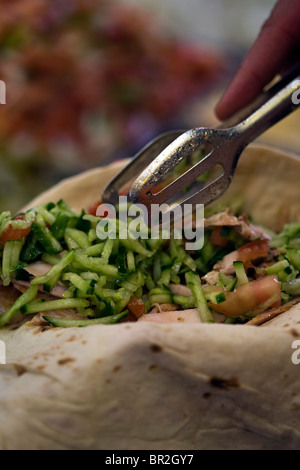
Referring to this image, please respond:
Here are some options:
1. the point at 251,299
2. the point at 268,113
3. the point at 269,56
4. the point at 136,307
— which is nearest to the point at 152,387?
the point at 136,307

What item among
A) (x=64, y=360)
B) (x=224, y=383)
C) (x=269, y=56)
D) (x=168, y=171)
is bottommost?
(x=224, y=383)

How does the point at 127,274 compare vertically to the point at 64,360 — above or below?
above

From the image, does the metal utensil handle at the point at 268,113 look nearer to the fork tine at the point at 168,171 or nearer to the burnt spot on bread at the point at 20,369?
the fork tine at the point at 168,171

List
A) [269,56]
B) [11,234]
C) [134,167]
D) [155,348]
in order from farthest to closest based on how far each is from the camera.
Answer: [269,56], [134,167], [11,234], [155,348]

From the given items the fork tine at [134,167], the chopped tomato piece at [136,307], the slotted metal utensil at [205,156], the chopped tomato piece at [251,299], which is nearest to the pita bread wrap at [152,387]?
the chopped tomato piece at [251,299]

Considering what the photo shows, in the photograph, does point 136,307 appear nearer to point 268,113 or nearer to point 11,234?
point 11,234

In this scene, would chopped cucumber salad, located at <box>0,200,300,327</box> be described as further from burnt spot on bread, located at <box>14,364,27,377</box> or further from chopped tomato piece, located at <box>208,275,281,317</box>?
burnt spot on bread, located at <box>14,364,27,377</box>

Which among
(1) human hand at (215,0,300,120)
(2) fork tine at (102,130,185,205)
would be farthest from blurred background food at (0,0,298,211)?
(2) fork tine at (102,130,185,205)
